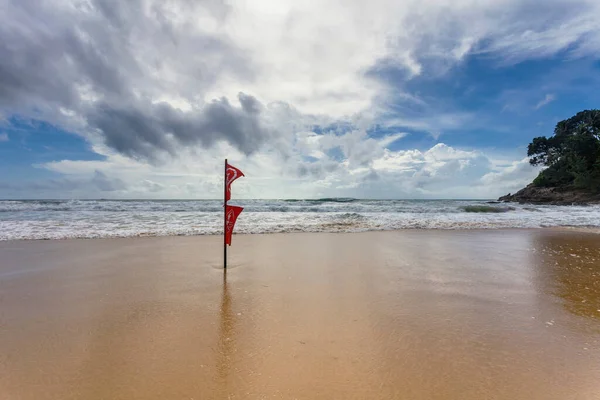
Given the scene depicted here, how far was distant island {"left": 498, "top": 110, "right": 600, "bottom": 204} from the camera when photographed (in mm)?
37312

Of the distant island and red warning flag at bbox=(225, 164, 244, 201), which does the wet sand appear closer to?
red warning flag at bbox=(225, 164, 244, 201)

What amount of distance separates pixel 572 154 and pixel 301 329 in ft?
178

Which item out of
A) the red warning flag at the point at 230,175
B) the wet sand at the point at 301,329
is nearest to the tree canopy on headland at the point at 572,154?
the wet sand at the point at 301,329

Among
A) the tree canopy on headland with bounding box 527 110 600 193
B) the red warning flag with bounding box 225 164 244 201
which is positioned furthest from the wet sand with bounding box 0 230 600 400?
the tree canopy on headland with bounding box 527 110 600 193

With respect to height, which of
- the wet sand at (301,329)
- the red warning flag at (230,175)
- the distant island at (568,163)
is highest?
the distant island at (568,163)

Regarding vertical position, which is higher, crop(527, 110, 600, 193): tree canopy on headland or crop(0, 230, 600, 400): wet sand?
crop(527, 110, 600, 193): tree canopy on headland

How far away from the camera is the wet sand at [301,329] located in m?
2.52

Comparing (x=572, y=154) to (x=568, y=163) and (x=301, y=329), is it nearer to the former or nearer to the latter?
(x=568, y=163)

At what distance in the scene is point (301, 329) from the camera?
3559mm

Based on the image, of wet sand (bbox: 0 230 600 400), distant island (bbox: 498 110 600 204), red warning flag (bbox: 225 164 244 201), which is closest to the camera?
wet sand (bbox: 0 230 600 400)

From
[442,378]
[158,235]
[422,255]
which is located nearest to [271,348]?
[442,378]

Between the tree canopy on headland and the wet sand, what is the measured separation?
42667 mm

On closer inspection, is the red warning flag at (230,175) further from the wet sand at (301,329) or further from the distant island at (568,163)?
the distant island at (568,163)

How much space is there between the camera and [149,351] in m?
3.05
